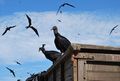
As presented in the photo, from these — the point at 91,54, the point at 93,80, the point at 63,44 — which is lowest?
the point at 93,80

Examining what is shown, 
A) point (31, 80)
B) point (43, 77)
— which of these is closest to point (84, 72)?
point (43, 77)

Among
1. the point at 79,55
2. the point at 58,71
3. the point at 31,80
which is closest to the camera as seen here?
the point at 79,55

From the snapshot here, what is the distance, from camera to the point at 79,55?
7355 mm

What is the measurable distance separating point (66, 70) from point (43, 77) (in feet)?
12.1

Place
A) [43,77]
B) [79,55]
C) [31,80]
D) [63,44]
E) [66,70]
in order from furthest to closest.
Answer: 1. [31,80]
2. [43,77]
3. [63,44]
4. [66,70]
5. [79,55]

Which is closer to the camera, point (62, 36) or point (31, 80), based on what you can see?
point (62, 36)

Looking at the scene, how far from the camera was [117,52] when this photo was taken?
305 inches

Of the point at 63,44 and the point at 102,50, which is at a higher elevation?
the point at 63,44

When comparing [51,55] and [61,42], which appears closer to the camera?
[61,42]

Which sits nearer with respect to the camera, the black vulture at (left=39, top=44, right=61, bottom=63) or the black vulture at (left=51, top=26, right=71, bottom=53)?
the black vulture at (left=51, top=26, right=71, bottom=53)

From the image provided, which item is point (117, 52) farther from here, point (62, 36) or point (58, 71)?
point (62, 36)

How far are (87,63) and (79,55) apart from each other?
248 millimetres

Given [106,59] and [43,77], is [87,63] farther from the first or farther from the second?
[43,77]

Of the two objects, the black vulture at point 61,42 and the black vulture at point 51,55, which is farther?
the black vulture at point 51,55
